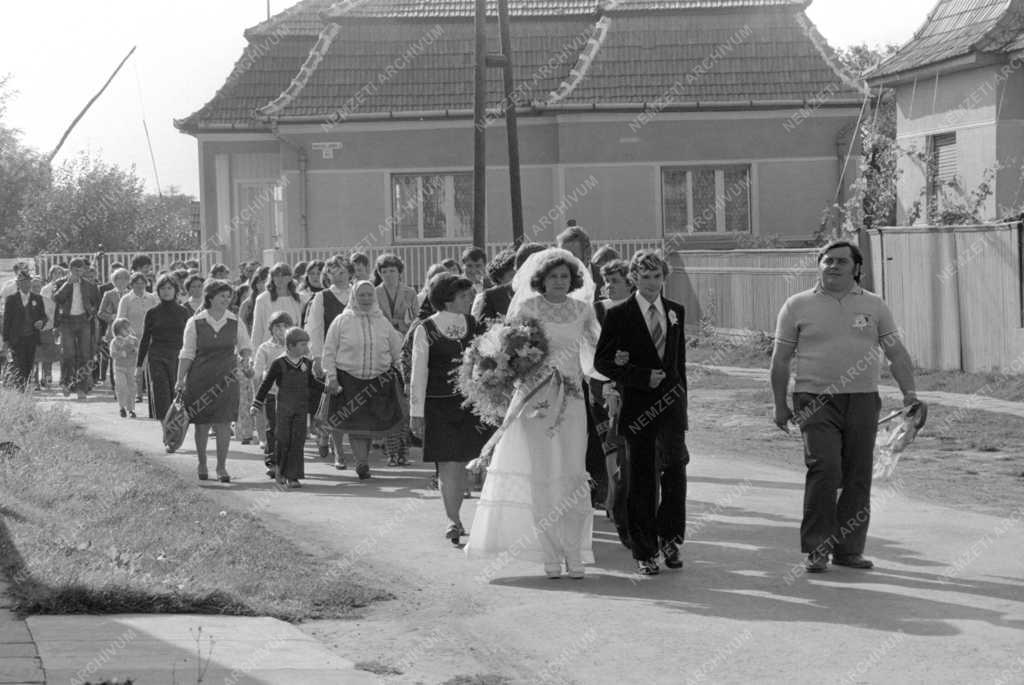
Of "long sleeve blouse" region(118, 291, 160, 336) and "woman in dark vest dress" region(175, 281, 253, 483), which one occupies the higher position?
"long sleeve blouse" region(118, 291, 160, 336)

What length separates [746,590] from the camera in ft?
32.2

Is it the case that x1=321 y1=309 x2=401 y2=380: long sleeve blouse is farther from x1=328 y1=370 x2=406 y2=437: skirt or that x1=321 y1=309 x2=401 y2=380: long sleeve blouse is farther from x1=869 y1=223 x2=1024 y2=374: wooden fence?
x1=869 y1=223 x2=1024 y2=374: wooden fence

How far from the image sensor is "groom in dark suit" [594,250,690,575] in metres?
10.5

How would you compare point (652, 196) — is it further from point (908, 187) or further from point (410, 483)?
point (410, 483)

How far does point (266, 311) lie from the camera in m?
18.0

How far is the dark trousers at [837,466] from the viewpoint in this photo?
10352 mm

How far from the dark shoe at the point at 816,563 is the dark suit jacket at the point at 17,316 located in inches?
710

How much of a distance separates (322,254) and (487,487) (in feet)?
87.4

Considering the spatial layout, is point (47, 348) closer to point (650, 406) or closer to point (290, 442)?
point (290, 442)

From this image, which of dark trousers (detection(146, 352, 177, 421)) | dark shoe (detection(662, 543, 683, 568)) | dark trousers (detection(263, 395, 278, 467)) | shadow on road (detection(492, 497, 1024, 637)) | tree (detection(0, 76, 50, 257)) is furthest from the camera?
tree (detection(0, 76, 50, 257))

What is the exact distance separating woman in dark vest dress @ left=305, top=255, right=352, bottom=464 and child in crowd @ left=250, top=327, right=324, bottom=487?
0.21m

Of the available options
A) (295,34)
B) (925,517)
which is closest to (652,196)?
(295,34)

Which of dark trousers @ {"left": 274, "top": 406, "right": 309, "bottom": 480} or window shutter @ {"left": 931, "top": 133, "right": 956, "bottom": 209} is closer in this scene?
dark trousers @ {"left": 274, "top": 406, "right": 309, "bottom": 480}

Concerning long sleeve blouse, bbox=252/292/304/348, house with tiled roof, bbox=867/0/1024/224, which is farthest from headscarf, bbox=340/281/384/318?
house with tiled roof, bbox=867/0/1024/224
